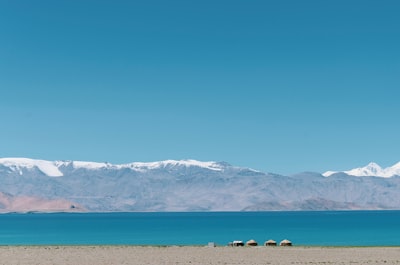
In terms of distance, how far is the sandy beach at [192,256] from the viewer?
5175cm

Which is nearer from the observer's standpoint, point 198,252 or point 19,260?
point 19,260

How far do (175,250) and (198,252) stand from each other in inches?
141

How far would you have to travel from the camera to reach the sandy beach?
51.8 metres

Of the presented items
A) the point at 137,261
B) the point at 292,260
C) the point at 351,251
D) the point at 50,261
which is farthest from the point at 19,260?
the point at 351,251

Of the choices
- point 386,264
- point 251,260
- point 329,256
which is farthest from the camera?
point 329,256

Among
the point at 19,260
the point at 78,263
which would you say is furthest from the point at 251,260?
the point at 19,260

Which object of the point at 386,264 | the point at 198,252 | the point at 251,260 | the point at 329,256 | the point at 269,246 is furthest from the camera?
the point at 269,246

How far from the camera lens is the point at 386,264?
49531 mm

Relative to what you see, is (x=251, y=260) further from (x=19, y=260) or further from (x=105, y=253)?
(x=19, y=260)

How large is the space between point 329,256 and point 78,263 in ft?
69.2

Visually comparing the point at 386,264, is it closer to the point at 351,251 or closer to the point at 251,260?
the point at 251,260

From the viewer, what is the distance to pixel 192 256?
187ft

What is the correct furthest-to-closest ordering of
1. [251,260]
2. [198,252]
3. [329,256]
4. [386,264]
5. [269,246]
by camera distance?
[269,246]
[198,252]
[329,256]
[251,260]
[386,264]

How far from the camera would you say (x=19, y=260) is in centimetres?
5256
